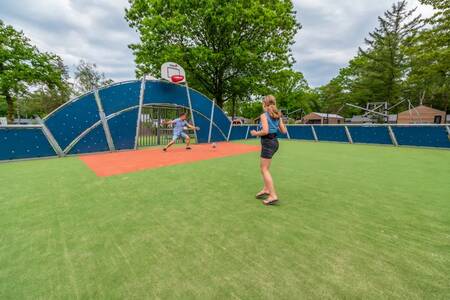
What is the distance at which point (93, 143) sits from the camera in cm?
955

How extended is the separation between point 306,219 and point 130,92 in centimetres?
1030

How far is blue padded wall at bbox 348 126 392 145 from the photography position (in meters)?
12.8

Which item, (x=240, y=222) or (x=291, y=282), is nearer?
(x=291, y=282)

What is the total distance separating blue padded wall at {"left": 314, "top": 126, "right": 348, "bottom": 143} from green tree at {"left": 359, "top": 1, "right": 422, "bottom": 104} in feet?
80.6

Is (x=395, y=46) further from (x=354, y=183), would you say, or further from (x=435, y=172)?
(x=354, y=183)

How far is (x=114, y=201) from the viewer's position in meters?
3.76

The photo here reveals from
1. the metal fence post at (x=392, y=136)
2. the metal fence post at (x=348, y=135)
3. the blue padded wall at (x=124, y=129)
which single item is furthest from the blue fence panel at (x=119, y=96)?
the metal fence post at (x=392, y=136)

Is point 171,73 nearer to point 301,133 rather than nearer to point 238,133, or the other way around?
point 238,133

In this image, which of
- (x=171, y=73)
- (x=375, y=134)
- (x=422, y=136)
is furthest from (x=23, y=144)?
(x=422, y=136)

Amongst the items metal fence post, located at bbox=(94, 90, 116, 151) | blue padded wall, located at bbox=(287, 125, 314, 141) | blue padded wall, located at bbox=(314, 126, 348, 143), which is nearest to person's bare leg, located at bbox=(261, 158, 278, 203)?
metal fence post, located at bbox=(94, 90, 116, 151)

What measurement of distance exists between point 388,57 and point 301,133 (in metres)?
26.7

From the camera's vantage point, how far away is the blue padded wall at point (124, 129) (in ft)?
33.1

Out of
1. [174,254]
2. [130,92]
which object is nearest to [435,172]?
[174,254]

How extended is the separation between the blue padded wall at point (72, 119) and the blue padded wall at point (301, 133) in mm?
14276
